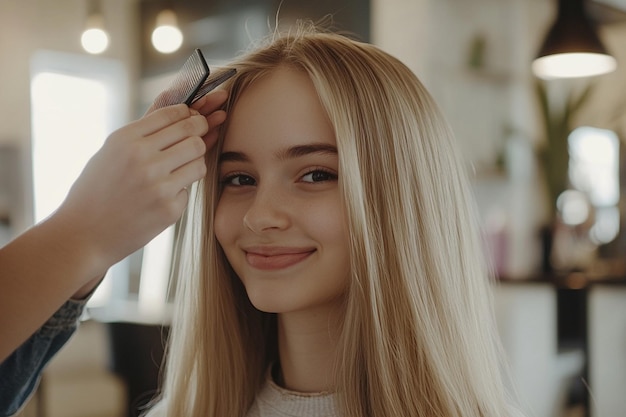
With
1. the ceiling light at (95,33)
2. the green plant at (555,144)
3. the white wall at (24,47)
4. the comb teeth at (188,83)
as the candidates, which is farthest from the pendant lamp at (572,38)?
the white wall at (24,47)

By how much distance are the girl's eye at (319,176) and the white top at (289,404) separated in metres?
0.31

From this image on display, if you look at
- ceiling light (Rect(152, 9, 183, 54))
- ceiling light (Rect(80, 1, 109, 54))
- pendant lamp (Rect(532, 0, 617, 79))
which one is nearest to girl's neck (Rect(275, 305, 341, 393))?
pendant lamp (Rect(532, 0, 617, 79))

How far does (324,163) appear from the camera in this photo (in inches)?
38.5

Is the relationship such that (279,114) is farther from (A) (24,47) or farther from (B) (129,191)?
(A) (24,47)

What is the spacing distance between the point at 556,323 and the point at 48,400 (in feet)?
8.50

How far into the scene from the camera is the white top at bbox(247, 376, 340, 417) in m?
1.04

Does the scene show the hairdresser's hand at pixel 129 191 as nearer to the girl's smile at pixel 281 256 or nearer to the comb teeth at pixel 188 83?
the comb teeth at pixel 188 83

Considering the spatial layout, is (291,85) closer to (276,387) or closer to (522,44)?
(276,387)

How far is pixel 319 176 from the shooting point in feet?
3.26

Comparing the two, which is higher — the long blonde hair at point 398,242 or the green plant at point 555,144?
the green plant at point 555,144

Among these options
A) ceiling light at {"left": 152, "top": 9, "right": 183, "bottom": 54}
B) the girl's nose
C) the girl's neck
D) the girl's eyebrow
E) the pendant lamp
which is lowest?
the girl's neck

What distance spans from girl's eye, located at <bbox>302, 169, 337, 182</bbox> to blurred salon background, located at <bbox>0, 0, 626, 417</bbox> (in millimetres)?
2259

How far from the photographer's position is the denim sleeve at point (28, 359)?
95 centimetres

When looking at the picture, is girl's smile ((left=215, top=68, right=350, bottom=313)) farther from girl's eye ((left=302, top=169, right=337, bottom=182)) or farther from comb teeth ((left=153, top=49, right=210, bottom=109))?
comb teeth ((left=153, top=49, right=210, bottom=109))
